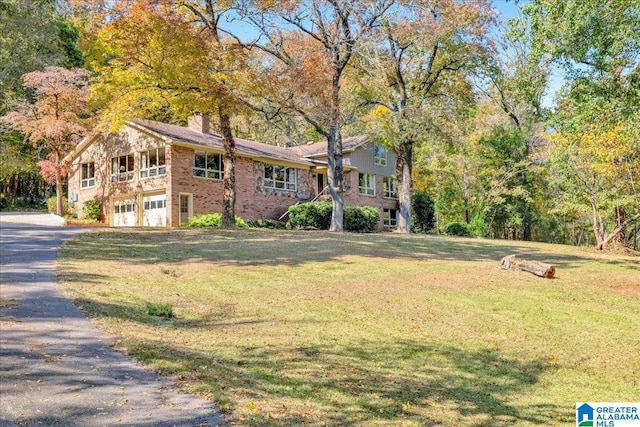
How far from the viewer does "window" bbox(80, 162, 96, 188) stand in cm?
3318

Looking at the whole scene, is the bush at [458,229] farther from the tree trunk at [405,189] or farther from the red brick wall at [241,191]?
the red brick wall at [241,191]

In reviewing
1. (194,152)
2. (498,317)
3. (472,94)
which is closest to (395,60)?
(472,94)

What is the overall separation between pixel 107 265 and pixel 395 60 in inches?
934

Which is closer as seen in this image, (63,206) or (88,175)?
(88,175)

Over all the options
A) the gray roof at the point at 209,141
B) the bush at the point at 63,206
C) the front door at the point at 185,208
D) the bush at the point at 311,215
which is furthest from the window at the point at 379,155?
the bush at the point at 63,206

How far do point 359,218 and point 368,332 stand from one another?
79.9 feet

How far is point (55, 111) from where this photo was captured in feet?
101

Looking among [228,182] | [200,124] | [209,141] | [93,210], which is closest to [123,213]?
[93,210]

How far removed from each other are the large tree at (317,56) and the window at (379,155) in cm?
1459

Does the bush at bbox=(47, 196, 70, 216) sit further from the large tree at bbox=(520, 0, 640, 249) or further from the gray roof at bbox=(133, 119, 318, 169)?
the large tree at bbox=(520, 0, 640, 249)

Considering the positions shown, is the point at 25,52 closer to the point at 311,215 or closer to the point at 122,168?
the point at 122,168

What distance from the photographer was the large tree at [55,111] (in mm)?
30047

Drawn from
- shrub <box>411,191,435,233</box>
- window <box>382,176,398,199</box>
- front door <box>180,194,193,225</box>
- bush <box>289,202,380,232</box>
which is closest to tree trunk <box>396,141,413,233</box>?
bush <box>289,202,380,232</box>

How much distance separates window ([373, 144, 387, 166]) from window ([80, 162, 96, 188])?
20.1 meters
